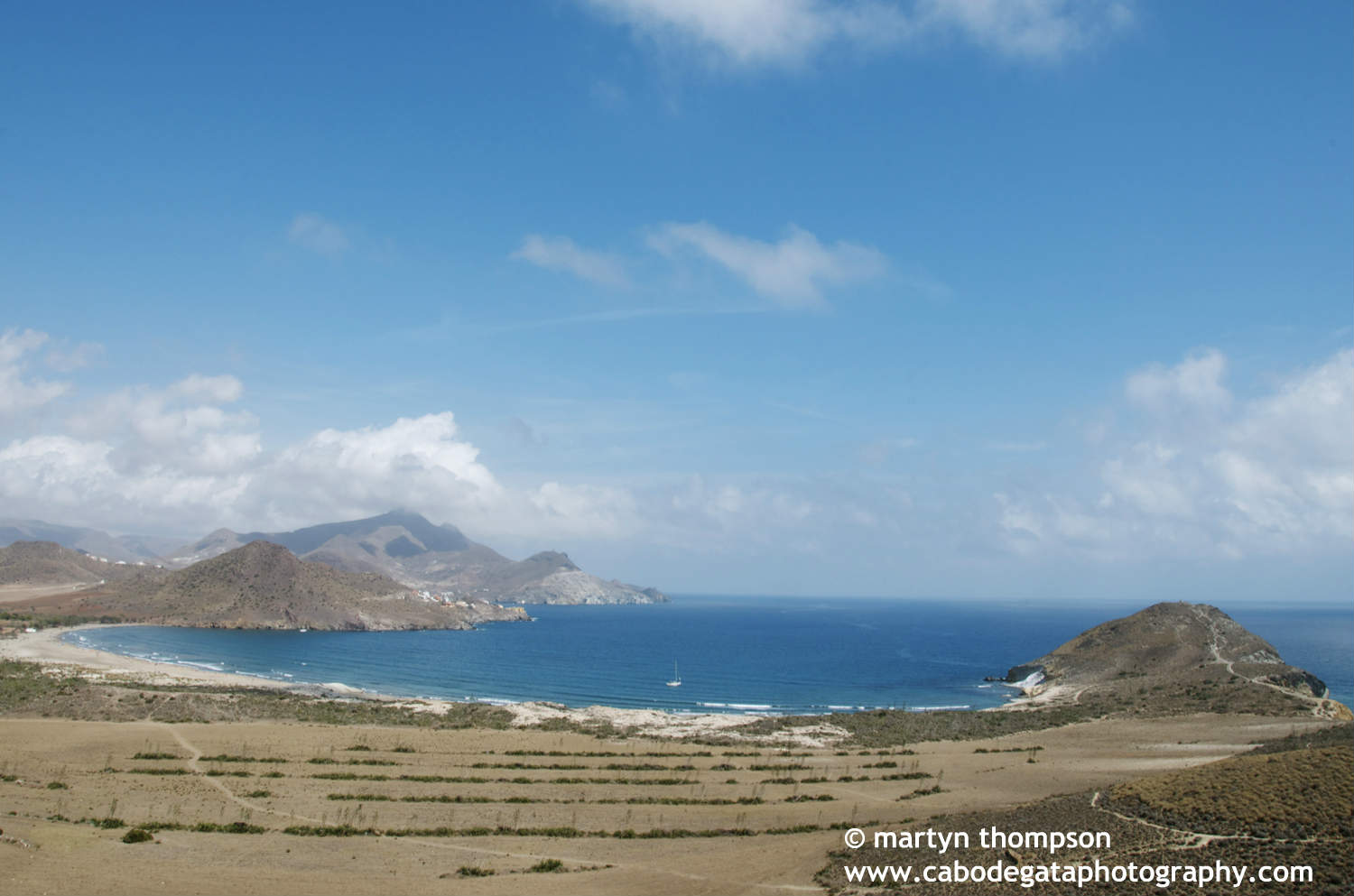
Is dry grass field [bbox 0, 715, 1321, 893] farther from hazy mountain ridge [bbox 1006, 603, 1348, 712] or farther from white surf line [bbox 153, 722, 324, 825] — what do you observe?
hazy mountain ridge [bbox 1006, 603, 1348, 712]

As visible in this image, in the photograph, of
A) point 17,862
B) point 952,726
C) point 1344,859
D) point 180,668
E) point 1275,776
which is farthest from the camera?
point 180,668

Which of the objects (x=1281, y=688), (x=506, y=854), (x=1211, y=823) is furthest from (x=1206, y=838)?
(x=1281, y=688)

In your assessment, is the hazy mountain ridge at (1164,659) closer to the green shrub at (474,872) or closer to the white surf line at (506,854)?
the white surf line at (506,854)

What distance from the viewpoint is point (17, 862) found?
28.6 m

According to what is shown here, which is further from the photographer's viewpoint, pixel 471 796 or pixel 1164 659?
pixel 1164 659

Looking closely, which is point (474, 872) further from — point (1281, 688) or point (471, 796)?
point (1281, 688)

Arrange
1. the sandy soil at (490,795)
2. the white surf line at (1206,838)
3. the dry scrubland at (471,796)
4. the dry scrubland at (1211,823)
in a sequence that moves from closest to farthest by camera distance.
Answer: the dry scrubland at (1211,823), the white surf line at (1206,838), the sandy soil at (490,795), the dry scrubland at (471,796)

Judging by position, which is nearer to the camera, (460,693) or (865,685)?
(460,693)

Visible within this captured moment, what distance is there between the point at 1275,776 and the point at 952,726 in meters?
41.6

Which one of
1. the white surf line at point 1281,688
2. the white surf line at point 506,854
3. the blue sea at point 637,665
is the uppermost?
the white surf line at point 1281,688

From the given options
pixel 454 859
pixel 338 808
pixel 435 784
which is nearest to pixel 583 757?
pixel 435 784

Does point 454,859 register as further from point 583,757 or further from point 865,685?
point 865,685

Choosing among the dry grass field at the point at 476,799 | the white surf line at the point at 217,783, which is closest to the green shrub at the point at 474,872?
the dry grass field at the point at 476,799

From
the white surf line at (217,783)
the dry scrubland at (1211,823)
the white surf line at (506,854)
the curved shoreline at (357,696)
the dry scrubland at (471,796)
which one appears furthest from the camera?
the curved shoreline at (357,696)
